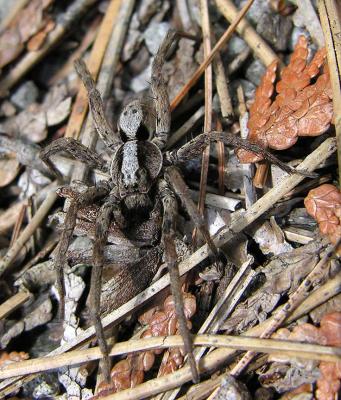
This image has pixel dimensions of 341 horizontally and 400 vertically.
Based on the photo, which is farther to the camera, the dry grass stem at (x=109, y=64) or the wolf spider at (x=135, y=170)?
the dry grass stem at (x=109, y=64)

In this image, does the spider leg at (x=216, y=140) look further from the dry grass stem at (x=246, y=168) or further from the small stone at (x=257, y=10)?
the small stone at (x=257, y=10)

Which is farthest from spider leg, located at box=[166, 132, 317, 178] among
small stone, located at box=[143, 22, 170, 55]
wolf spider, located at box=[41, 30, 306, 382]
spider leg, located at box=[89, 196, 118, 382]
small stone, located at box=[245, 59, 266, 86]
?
small stone, located at box=[143, 22, 170, 55]

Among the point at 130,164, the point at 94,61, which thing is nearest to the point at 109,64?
the point at 94,61

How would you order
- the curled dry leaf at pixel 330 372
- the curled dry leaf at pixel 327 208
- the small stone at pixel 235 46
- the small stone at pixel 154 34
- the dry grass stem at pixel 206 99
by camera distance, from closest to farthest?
the curled dry leaf at pixel 330 372 → the curled dry leaf at pixel 327 208 → the dry grass stem at pixel 206 99 → the small stone at pixel 235 46 → the small stone at pixel 154 34

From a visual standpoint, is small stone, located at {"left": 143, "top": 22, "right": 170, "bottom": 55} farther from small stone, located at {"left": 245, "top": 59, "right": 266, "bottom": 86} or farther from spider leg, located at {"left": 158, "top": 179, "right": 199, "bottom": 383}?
spider leg, located at {"left": 158, "top": 179, "right": 199, "bottom": 383}

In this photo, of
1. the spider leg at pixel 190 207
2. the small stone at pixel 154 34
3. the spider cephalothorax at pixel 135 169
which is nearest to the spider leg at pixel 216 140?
the spider cephalothorax at pixel 135 169

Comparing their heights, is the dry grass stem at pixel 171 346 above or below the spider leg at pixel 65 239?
below

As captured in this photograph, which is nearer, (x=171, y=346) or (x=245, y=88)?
(x=171, y=346)

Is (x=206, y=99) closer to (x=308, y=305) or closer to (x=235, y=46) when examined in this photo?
(x=235, y=46)
